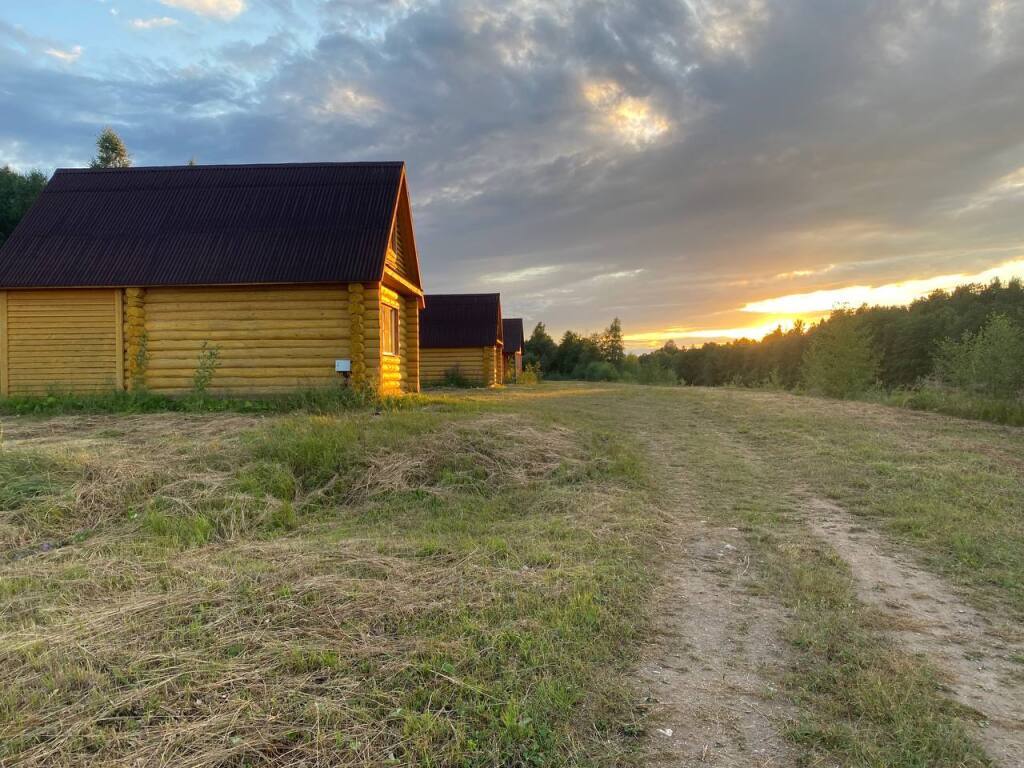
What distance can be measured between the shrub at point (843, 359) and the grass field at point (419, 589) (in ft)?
74.6

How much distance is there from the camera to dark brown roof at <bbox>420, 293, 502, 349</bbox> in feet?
101

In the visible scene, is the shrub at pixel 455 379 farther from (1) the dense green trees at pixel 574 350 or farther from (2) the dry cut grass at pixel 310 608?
(1) the dense green trees at pixel 574 350

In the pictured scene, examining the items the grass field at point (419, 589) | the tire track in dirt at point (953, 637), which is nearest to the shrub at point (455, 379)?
the grass field at point (419, 589)

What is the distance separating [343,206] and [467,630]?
13.2m

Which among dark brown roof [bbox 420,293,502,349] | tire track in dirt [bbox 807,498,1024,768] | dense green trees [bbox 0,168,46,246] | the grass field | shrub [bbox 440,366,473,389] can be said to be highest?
dense green trees [bbox 0,168,46,246]

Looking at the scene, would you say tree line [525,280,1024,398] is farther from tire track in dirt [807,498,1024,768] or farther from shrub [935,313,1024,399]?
tire track in dirt [807,498,1024,768]

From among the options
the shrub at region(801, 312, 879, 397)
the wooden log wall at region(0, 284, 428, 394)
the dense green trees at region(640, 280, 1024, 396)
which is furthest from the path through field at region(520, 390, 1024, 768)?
the shrub at region(801, 312, 879, 397)

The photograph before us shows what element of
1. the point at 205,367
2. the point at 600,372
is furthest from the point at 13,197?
the point at 600,372

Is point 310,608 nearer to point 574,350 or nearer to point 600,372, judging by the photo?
point 600,372

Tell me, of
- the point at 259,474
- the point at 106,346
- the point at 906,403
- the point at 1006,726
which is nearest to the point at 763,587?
the point at 1006,726

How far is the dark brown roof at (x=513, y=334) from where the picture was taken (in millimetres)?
44125

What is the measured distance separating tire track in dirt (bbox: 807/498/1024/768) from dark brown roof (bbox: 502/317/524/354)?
38899mm

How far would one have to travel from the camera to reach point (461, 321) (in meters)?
31.3

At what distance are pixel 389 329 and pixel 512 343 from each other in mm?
29149
